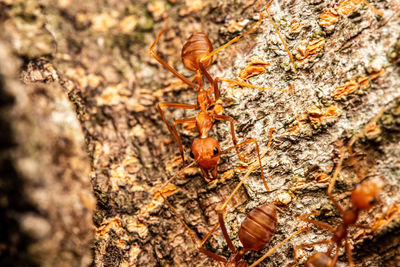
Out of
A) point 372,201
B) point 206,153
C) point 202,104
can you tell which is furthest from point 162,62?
point 372,201

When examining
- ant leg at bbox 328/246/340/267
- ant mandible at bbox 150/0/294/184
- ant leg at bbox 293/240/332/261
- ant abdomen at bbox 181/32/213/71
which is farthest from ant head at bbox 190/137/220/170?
ant leg at bbox 328/246/340/267

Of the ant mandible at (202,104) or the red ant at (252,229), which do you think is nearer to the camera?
the red ant at (252,229)

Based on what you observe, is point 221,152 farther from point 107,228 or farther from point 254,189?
point 107,228

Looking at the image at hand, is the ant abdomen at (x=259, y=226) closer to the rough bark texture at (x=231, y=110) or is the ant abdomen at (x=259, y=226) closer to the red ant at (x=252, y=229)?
the red ant at (x=252, y=229)

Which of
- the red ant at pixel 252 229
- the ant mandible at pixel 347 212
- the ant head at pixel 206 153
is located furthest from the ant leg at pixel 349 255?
the ant head at pixel 206 153

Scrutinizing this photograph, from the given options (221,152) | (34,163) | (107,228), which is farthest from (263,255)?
(34,163)

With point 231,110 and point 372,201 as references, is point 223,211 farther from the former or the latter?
point 372,201
